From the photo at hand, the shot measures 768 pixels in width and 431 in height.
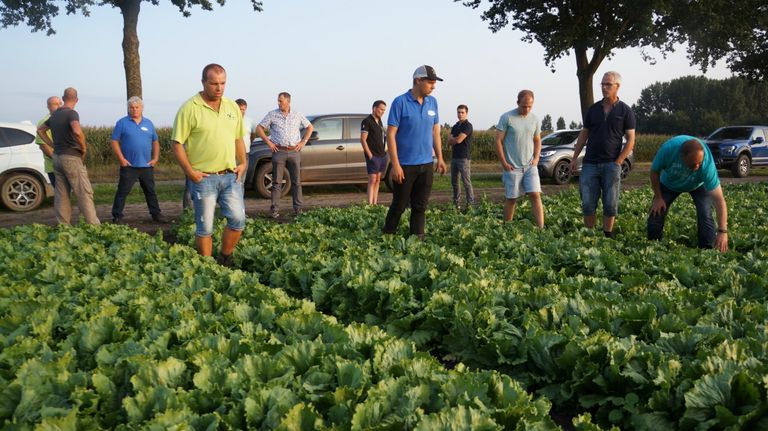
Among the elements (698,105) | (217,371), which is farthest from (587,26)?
(698,105)

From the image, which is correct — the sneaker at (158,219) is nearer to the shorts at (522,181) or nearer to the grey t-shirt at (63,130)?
the grey t-shirt at (63,130)

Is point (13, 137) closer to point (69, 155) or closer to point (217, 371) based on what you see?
point (69, 155)

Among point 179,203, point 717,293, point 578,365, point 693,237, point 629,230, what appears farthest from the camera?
point 179,203

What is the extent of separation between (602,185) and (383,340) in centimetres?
563

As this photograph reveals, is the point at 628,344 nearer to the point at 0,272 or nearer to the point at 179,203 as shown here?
the point at 0,272

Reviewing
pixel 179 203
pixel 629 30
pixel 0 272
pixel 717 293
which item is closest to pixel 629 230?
pixel 717 293

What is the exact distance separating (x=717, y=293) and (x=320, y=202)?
33.9ft

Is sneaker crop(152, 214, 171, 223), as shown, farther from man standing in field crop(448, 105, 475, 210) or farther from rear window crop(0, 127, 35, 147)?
man standing in field crop(448, 105, 475, 210)

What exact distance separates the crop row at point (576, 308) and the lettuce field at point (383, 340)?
0.05 feet

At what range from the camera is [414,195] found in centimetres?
763

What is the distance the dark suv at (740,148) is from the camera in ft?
80.5

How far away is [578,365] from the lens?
135 inches

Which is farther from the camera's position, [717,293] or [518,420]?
[717,293]

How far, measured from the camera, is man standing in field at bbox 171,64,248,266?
6188mm
